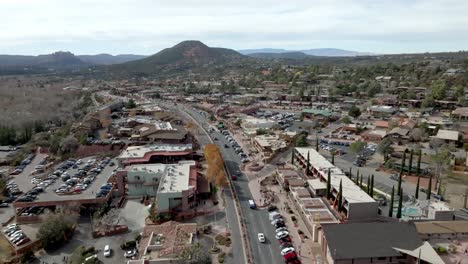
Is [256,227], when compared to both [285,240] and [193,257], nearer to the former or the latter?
[285,240]

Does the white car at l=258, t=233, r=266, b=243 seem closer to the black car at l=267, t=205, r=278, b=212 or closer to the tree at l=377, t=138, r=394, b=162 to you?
the black car at l=267, t=205, r=278, b=212

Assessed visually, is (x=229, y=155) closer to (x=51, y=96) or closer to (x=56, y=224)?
(x=56, y=224)

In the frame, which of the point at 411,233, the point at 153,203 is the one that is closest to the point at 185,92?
the point at 153,203

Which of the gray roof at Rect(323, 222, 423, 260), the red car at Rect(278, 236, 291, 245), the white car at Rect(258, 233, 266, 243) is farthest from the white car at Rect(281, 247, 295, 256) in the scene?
the gray roof at Rect(323, 222, 423, 260)

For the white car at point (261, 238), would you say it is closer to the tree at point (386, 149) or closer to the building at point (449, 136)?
the tree at point (386, 149)

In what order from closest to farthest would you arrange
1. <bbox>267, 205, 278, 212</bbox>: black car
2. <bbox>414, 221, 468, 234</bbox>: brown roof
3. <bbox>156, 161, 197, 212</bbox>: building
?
<bbox>414, 221, 468, 234</bbox>: brown roof
<bbox>156, 161, 197, 212</bbox>: building
<bbox>267, 205, 278, 212</bbox>: black car

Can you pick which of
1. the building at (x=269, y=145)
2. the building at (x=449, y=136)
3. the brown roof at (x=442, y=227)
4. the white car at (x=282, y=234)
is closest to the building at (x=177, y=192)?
the white car at (x=282, y=234)
